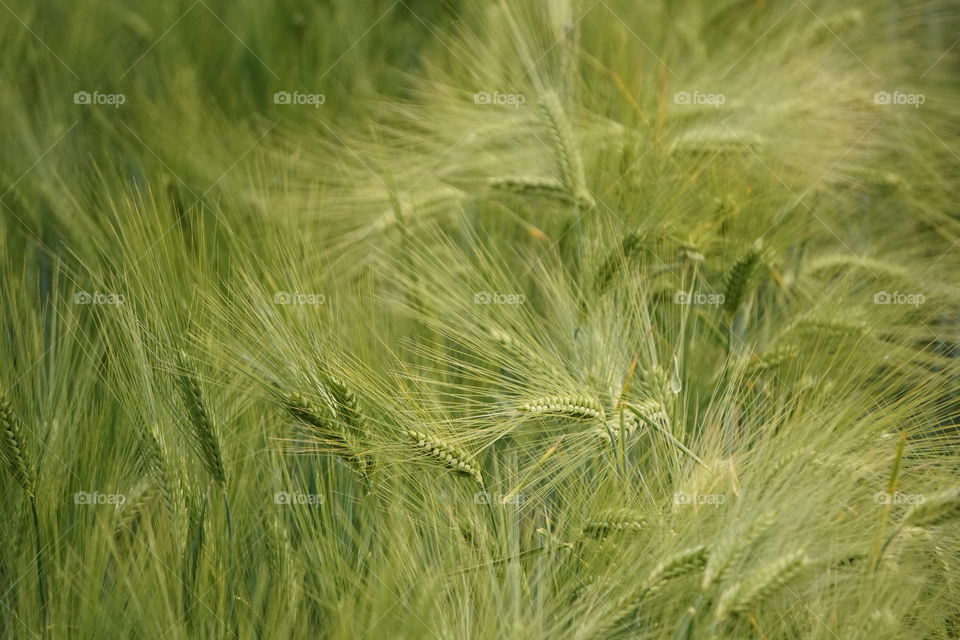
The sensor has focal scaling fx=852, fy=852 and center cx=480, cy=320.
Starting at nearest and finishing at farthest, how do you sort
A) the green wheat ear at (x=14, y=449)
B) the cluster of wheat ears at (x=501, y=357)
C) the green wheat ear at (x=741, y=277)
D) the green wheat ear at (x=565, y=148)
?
the cluster of wheat ears at (x=501, y=357) < the green wheat ear at (x=14, y=449) < the green wheat ear at (x=741, y=277) < the green wheat ear at (x=565, y=148)

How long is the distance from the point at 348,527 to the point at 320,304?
0.39 m

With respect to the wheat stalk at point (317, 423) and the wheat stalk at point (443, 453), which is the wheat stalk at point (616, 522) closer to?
the wheat stalk at point (443, 453)

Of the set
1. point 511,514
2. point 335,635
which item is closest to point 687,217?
point 511,514

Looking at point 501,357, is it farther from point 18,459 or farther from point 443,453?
point 18,459

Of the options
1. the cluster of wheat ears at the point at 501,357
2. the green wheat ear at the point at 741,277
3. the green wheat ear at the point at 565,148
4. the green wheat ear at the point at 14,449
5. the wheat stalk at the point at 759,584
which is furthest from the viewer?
the green wheat ear at the point at 565,148

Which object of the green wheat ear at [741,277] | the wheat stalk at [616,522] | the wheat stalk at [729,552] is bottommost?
the wheat stalk at [729,552]

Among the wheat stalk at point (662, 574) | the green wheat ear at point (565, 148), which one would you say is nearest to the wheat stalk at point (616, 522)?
the wheat stalk at point (662, 574)

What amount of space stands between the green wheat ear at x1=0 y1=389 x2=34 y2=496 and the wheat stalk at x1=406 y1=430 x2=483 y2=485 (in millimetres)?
618

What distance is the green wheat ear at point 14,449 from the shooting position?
134 centimetres

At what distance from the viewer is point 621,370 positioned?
146 centimetres

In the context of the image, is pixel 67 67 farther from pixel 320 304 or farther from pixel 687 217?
pixel 687 217

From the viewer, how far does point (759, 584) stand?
109 centimetres

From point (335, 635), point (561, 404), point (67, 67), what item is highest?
point (67, 67)

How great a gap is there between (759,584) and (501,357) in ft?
A: 1.73
